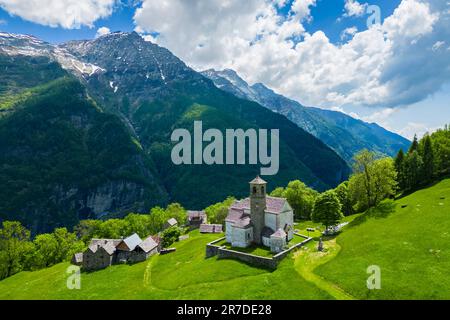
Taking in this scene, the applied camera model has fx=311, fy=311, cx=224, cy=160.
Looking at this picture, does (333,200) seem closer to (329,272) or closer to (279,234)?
(279,234)

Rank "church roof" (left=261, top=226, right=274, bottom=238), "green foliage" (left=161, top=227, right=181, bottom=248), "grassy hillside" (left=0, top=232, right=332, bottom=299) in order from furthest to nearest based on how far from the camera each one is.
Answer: "green foliage" (left=161, top=227, right=181, bottom=248) < "church roof" (left=261, top=226, right=274, bottom=238) < "grassy hillside" (left=0, top=232, right=332, bottom=299)

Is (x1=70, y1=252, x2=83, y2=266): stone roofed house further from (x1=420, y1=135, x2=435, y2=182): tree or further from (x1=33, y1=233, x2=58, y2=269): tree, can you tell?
(x1=420, y1=135, x2=435, y2=182): tree

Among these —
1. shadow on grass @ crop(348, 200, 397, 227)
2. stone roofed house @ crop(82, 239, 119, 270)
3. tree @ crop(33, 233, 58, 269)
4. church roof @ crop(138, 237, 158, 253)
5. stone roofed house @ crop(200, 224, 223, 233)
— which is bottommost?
tree @ crop(33, 233, 58, 269)

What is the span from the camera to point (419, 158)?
302ft

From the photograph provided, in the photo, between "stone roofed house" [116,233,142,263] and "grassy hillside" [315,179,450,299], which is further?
"stone roofed house" [116,233,142,263]

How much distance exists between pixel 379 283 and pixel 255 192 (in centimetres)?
3158

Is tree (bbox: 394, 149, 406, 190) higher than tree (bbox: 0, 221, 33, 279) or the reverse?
higher

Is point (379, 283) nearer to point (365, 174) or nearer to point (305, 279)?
point (305, 279)

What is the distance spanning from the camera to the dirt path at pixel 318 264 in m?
43.2

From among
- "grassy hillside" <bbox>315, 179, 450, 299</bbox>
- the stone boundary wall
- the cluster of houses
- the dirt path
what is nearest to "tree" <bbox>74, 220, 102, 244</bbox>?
the cluster of houses

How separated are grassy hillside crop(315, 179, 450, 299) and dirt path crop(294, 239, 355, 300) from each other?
1.01 metres

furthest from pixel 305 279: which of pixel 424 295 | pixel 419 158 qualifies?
pixel 419 158

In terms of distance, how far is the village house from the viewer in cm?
8494

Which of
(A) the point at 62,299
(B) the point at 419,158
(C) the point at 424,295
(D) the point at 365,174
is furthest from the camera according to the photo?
(B) the point at 419,158
